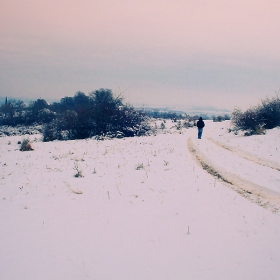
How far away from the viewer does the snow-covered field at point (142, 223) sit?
4859 millimetres

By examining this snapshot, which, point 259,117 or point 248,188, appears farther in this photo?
point 259,117

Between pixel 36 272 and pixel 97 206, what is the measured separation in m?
3.07

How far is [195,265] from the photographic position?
4.89 m

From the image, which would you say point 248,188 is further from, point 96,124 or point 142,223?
point 96,124

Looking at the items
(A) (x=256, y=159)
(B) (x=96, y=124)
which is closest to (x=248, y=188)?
(A) (x=256, y=159)

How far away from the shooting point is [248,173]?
420 inches

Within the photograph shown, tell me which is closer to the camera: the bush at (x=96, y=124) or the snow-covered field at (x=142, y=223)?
the snow-covered field at (x=142, y=223)

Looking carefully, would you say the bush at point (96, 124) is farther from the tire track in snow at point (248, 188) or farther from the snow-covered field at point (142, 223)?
the tire track in snow at point (248, 188)

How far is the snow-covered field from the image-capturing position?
15.9ft

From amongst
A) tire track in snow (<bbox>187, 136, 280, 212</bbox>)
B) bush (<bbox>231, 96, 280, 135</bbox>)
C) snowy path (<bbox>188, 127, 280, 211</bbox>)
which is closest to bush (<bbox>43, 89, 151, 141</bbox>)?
bush (<bbox>231, 96, 280, 135</bbox>)

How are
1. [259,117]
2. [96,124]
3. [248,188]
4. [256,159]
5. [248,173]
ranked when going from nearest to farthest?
[248,188] < [248,173] < [256,159] < [259,117] < [96,124]

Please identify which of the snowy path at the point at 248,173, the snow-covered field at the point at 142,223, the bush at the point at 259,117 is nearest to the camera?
the snow-covered field at the point at 142,223

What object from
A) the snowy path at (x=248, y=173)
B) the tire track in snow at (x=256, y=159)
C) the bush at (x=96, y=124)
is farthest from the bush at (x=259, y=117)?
the bush at (x=96, y=124)

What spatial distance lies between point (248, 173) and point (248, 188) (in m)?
1.98
